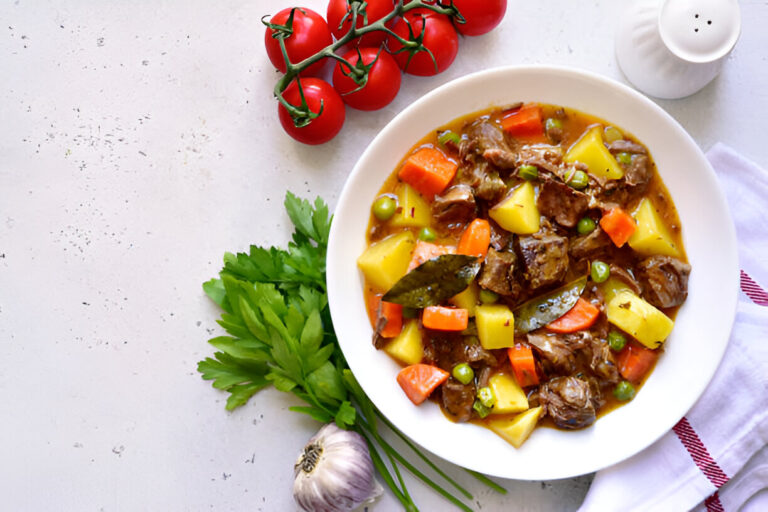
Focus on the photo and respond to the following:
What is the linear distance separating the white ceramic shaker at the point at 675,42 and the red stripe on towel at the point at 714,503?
2.55 m

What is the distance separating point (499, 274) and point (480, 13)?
162cm

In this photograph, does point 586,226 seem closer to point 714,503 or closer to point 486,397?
point 486,397

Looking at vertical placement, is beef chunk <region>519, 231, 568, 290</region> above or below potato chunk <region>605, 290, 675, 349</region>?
above

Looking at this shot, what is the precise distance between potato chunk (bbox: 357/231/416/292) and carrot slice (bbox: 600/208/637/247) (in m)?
1.16

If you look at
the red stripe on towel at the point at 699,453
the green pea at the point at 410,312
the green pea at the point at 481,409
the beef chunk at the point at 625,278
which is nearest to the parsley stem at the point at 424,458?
the green pea at the point at 481,409

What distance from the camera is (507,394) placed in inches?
147

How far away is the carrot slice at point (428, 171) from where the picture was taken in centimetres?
377

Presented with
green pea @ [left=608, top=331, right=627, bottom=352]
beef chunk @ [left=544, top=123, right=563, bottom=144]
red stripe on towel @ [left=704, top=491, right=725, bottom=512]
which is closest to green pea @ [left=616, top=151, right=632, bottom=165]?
beef chunk @ [left=544, top=123, right=563, bottom=144]

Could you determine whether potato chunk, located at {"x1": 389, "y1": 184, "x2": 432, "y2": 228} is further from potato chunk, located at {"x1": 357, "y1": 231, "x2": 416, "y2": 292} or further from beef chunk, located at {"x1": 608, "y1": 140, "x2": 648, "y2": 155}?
beef chunk, located at {"x1": 608, "y1": 140, "x2": 648, "y2": 155}

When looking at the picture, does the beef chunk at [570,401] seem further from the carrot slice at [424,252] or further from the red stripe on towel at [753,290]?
the red stripe on towel at [753,290]

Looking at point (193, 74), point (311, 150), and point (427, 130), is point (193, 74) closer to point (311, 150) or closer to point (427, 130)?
point (311, 150)

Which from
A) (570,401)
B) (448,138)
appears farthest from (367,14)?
(570,401)

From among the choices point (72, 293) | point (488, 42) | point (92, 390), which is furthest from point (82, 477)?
point (488, 42)

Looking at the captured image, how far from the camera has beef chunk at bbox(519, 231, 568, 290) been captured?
11.7 feet
